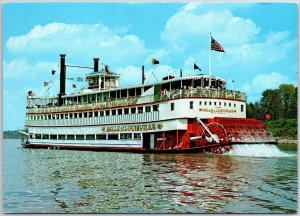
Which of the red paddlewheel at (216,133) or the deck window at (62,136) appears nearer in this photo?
the red paddlewheel at (216,133)

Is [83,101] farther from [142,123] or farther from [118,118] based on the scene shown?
[142,123]

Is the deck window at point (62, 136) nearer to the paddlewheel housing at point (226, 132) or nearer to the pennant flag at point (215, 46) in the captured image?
the paddlewheel housing at point (226, 132)

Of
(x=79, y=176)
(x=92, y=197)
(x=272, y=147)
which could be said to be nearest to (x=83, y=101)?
(x=272, y=147)

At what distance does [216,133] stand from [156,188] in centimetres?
1028

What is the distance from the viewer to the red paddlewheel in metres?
20.7

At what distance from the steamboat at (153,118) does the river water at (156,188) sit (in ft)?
17.4

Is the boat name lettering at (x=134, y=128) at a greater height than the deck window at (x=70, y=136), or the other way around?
the boat name lettering at (x=134, y=128)

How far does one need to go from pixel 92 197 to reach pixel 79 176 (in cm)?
342

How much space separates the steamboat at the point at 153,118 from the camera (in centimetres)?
2136

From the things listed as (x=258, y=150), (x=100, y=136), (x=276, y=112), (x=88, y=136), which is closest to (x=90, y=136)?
(x=88, y=136)

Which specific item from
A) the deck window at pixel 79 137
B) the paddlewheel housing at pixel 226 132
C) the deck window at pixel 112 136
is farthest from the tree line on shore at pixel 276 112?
the deck window at pixel 79 137

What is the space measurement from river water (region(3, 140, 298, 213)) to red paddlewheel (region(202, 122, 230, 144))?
4597 millimetres

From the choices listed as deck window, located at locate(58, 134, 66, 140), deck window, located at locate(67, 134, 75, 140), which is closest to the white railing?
deck window, located at locate(67, 134, 75, 140)

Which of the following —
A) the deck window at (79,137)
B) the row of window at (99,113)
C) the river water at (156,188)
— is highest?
the row of window at (99,113)
